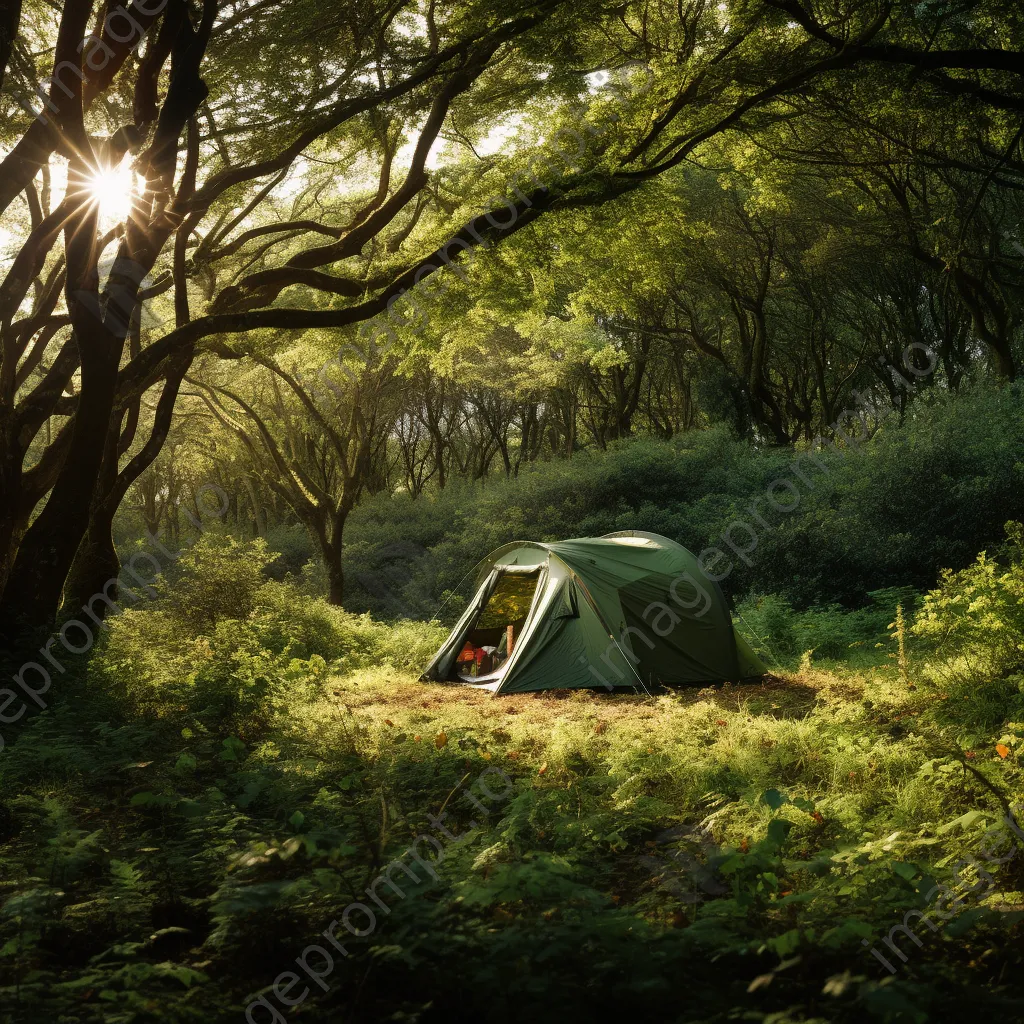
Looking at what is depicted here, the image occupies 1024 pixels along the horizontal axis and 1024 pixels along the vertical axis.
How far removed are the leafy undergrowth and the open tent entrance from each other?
11.2ft

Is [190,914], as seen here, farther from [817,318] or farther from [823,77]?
[817,318]

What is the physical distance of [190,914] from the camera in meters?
3.74

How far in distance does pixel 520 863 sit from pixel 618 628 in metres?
6.35

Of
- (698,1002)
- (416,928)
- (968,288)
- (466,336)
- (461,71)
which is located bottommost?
(698,1002)

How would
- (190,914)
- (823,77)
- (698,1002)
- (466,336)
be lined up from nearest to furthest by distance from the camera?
(698,1002) < (190,914) < (823,77) < (466,336)

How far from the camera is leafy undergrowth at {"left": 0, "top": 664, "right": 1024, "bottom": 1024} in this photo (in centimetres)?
282

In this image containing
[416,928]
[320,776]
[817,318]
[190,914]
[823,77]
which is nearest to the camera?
[416,928]

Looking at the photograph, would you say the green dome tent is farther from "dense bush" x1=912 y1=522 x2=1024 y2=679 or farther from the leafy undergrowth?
"dense bush" x1=912 y1=522 x2=1024 y2=679

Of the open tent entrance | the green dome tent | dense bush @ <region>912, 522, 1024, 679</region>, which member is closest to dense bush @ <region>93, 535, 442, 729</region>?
the open tent entrance

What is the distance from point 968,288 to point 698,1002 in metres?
18.6

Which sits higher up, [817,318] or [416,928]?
[817,318]

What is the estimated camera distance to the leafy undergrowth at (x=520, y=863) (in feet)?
9.25

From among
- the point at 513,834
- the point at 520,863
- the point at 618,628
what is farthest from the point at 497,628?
the point at 520,863

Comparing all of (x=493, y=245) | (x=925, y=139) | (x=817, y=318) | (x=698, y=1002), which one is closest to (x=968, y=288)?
(x=925, y=139)
